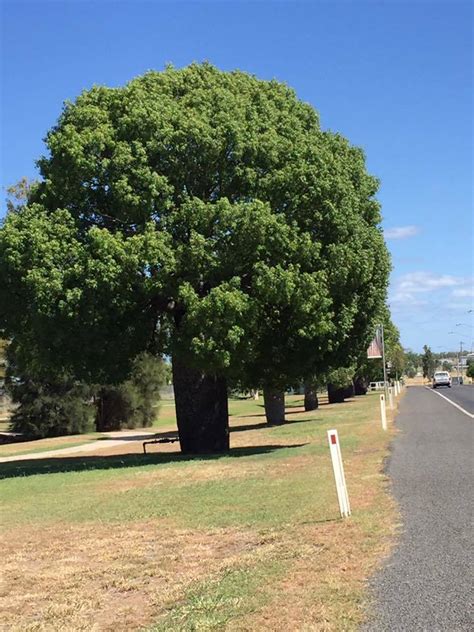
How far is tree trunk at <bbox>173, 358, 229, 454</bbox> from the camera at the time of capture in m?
19.3

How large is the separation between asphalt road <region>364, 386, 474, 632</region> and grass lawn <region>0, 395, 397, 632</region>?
0.22 meters

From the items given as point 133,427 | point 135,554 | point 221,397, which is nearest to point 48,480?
point 221,397

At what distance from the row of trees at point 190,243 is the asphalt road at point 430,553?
4838mm

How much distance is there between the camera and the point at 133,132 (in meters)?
17.7

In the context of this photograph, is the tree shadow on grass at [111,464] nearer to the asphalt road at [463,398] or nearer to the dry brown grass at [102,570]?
the dry brown grass at [102,570]

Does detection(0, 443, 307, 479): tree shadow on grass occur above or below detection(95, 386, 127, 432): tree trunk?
below

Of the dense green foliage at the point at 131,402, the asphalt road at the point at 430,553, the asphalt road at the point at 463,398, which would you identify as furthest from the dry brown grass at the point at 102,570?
the dense green foliage at the point at 131,402

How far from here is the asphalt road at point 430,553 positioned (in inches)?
205

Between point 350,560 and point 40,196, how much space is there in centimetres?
1380

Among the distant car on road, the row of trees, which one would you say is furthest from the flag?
the distant car on road

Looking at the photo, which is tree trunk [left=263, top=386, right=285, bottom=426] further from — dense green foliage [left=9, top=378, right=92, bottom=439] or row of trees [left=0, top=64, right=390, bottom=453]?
row of trees [left=0, top=64, right=390, bottom=453]

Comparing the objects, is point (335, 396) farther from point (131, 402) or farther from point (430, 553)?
point (430, 553)

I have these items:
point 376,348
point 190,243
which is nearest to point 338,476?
point 190,243

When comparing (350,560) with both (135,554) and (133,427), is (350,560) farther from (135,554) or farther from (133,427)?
(133,427)
